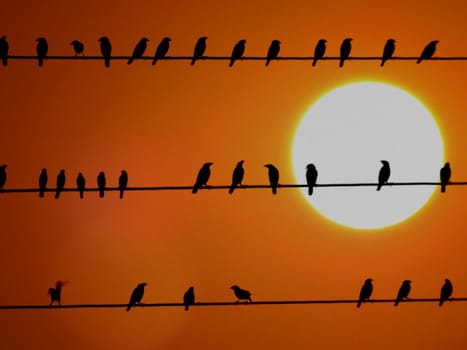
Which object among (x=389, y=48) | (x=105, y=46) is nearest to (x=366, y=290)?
(x=389, y=48)

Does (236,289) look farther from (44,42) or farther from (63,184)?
(44,42)

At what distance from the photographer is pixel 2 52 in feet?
88.7

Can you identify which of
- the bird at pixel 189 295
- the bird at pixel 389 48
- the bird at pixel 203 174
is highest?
the bird at pixel 389 48

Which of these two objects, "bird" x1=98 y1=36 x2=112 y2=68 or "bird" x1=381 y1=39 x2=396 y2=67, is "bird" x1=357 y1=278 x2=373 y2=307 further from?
"bird" x1=98 y1=36 x2=112 y2=68

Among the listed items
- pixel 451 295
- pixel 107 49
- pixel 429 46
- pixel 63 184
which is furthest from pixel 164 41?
pixel 451 295

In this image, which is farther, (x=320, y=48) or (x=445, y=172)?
(x=320, y=48)

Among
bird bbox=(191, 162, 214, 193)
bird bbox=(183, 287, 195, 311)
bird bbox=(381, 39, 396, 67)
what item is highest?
bird bbox=(381, 39, 396, 67)

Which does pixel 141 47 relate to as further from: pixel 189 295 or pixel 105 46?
pixel 189 295

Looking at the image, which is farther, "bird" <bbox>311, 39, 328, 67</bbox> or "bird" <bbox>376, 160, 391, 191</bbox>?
"bird" <bbox>311, 39, 328, 67</bbox>

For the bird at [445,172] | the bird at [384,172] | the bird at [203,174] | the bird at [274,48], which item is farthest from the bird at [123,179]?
the bird at [445,172]

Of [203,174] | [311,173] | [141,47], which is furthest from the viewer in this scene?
[141,47]

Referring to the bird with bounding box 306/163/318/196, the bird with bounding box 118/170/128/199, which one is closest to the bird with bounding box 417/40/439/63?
the bird with bounding box 306/163/318/196

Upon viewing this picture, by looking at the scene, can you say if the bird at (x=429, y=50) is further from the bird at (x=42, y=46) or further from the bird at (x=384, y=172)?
the bird at (x=42, y=46)

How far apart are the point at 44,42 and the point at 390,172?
724cm
